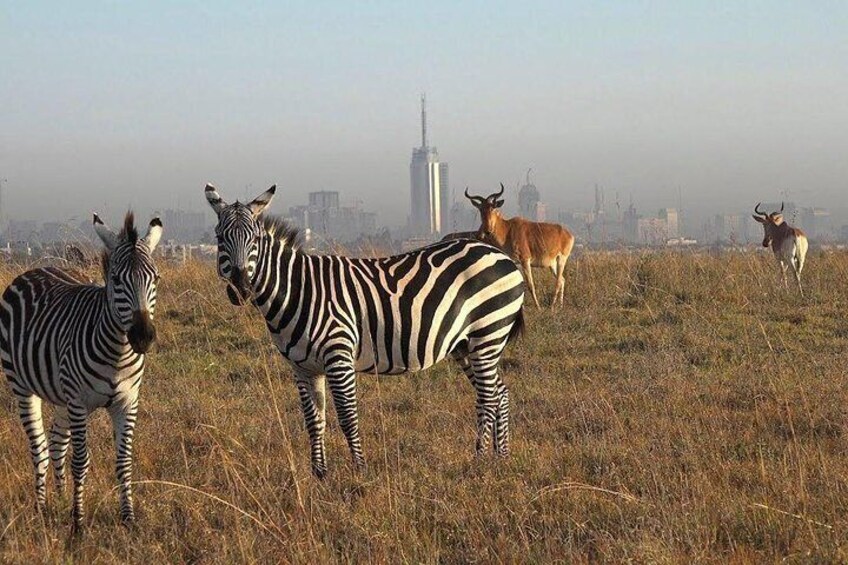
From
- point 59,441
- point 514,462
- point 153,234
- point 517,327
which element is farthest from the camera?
point 517,327

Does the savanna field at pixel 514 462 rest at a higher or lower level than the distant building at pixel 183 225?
lower

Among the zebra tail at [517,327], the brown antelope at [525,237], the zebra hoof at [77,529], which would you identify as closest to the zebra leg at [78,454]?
the zebra hoof at [77,529]

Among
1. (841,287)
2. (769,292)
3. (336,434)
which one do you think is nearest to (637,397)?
(336,434)

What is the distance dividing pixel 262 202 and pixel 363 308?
1.04 metres

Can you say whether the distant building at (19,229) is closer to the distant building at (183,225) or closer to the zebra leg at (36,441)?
the distant building at (183,225)

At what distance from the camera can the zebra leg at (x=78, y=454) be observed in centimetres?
520

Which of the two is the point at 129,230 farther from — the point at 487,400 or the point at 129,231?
the point at 487,400

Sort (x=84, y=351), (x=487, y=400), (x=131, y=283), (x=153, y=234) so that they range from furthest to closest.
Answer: (x=487, y=400) → (x=153, y=234) → (x=84, y=351) → (x=131, y=283)

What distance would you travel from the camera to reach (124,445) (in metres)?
5.29

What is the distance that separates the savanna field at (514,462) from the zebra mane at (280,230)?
1225 mm

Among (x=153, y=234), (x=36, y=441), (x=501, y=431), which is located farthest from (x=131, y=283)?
(x=501, y=431)

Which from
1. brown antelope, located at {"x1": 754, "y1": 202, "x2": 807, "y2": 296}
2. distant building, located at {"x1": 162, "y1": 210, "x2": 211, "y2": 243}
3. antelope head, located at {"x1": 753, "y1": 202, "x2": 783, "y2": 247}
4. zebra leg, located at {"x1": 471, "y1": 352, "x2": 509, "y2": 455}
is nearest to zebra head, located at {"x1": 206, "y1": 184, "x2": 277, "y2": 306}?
zebra leg, located at {"x1": 471, "y1": 352, "x2": 509, "y2": 455}

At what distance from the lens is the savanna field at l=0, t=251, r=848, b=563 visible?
4766 millimetres

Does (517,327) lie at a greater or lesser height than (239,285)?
lesser
